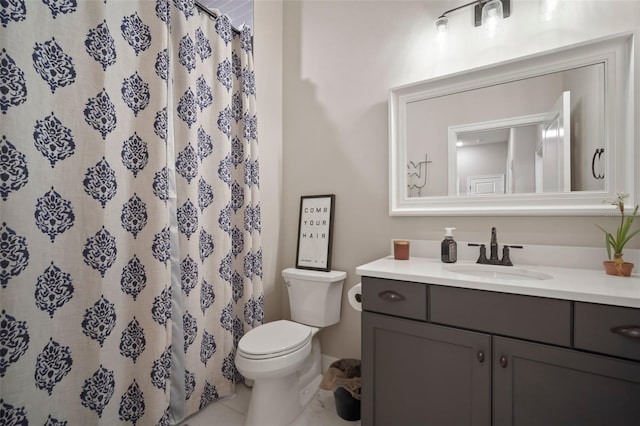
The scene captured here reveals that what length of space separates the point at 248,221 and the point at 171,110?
0.78 metres

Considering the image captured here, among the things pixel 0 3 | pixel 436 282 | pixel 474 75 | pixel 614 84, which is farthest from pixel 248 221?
pixel 614 84

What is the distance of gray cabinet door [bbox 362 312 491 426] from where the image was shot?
3.68ft

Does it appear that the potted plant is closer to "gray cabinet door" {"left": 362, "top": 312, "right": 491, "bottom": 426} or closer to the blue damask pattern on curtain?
"gray cabinet door" {"left": 362, "top": 312, "right": 491, "bottom": 426}

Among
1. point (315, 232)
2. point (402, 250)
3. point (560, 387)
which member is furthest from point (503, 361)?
point (315, 232)

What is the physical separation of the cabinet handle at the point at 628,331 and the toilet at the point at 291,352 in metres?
1.27

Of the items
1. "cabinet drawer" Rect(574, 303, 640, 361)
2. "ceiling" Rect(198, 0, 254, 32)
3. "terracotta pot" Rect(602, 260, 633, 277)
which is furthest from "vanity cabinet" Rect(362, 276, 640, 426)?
"ceiling" Rect(198, 0, 254, 32)

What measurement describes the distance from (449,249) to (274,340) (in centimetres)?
106

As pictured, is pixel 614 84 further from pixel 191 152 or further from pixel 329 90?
pixel 191 152

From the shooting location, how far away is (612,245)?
1235mm

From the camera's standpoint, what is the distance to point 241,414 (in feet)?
5.53

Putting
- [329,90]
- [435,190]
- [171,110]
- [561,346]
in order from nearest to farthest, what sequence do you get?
[561,346], [171,110], [435,190], [329,90]

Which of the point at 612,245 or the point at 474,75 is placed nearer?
the point at 612,245

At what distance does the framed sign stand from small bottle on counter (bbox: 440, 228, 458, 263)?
780 millimetres

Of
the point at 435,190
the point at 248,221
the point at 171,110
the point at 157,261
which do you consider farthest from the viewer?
the point at 248,221
